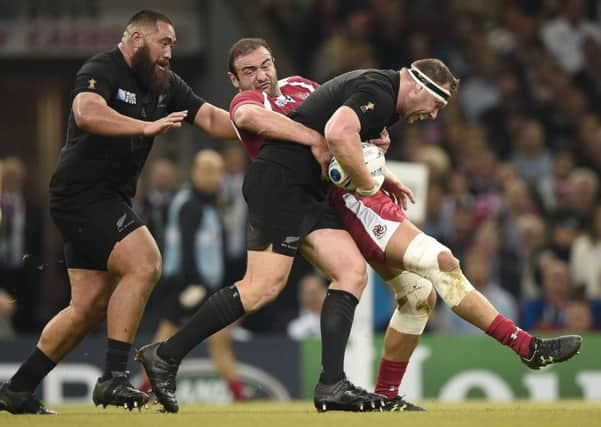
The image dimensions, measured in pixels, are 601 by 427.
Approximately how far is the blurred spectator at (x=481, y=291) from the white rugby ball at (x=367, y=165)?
5169mm

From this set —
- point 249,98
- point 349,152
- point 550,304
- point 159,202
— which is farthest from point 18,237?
point 349,152

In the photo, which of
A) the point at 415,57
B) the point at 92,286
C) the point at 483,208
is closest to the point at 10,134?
A: the point at 415,57

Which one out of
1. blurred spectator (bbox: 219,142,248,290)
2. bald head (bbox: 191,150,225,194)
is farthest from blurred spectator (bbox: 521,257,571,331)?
bald head (bbox: 191,150,225,194)

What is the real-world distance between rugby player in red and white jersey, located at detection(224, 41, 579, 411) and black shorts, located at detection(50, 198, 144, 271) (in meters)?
0.79

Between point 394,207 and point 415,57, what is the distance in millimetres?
7676

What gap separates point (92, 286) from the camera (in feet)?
28.9

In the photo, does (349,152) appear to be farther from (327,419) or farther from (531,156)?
(531,156)

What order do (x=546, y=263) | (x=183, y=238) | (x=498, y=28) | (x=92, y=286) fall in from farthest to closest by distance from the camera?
(x=498, y=28)
(x=546, y=263)
(x=183, y=238)
(x=92, y=286)

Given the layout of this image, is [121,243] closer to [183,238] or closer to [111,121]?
[111,121]

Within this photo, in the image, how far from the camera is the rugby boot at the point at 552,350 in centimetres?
832

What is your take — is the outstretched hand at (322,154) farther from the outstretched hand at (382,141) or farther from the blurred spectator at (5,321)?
the blurred spectator at (5,321)

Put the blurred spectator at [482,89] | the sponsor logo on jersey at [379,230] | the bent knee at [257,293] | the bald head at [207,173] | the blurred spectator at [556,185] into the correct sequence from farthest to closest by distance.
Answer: the blurred spectator at [482,89]
the blurred spectator at [556,185]
the bald head at [207,173]
the sponsor logo on jersey at [379,230]
the bent knee at [257,293]

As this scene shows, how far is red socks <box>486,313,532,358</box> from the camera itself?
8.38m

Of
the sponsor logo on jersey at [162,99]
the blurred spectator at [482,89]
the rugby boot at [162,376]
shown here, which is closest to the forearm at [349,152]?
the sponsor logo on jersey at [162,99]
